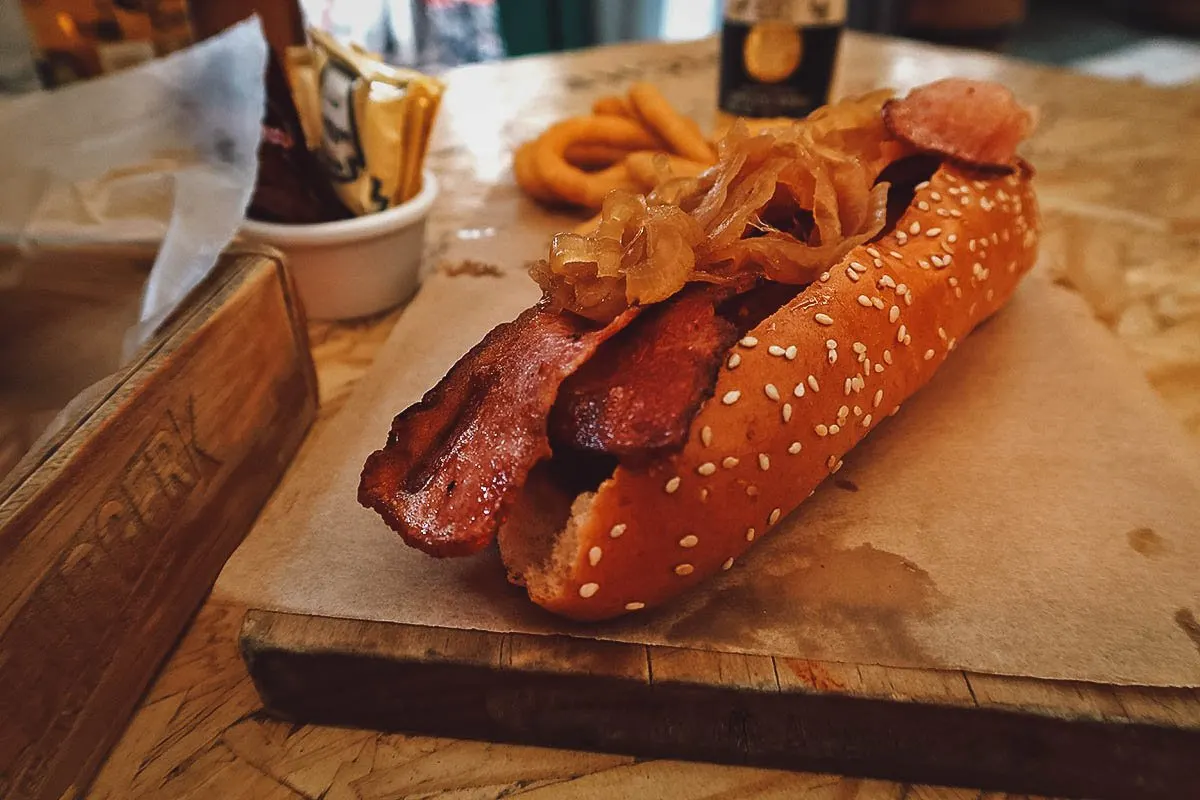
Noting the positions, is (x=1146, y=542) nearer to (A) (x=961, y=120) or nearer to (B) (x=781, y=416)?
(B) (x=781, y=416)

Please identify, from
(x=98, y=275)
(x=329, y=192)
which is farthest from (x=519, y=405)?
(x=329, y=192)

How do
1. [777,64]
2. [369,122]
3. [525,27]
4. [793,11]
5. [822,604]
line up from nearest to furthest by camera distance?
[822,604]
[369,122]
[793,11]
[777,64]
[525,27]

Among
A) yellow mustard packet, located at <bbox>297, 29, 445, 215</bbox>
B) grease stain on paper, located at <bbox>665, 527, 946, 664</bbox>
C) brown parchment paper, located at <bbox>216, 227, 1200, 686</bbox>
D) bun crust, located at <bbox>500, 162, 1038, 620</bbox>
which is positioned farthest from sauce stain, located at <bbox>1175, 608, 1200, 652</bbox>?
yellow mustard packet, located at <bbox>297, 29, 445, 215</bbox>

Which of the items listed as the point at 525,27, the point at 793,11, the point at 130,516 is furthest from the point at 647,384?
the point at 525,27

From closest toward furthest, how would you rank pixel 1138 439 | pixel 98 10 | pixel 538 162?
pixel 1138 439
pixel 98 10
pixel 538 162

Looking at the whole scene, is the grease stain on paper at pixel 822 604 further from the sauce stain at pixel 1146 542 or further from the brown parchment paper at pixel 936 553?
the sauce stain at pixel 1146 542

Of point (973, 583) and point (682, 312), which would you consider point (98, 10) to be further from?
point (973, 583)
